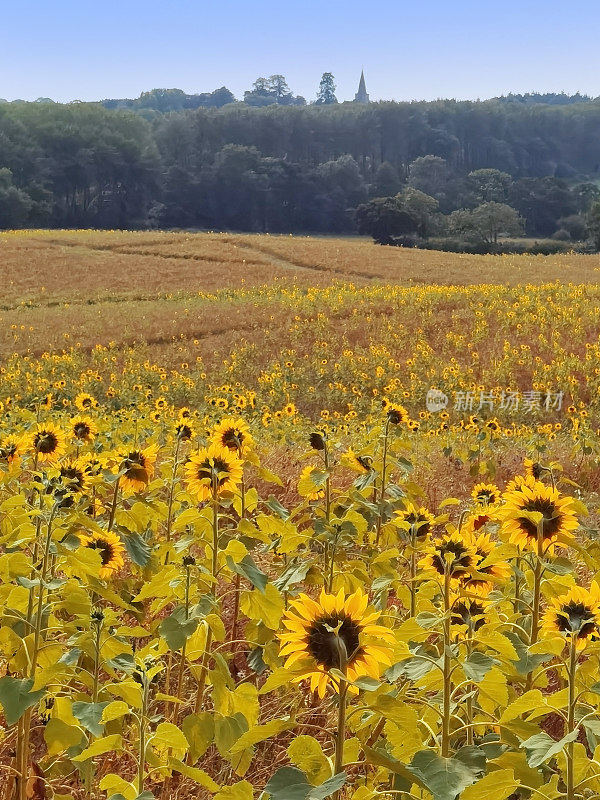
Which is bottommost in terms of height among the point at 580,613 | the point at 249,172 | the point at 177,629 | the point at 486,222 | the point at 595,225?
the point at 177,629

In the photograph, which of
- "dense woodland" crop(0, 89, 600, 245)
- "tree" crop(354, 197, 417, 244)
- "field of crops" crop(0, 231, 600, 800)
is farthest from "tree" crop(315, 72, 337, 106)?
"field of crops" crop(0, 231, 600, 800)

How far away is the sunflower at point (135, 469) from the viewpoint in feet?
8.04

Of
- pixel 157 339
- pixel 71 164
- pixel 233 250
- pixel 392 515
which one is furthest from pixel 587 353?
pixel 71 164

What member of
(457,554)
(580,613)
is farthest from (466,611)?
(580,613)

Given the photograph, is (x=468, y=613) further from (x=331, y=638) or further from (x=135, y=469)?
(x=135, y=469)

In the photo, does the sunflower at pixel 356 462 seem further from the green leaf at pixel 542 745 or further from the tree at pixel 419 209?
the tree at pixel 419 209

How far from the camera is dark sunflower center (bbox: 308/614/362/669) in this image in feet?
3.46

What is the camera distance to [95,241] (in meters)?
43.2

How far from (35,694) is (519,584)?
4.90 ft

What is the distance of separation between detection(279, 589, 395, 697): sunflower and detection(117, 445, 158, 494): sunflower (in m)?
1.41

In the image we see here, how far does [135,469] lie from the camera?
248 centimetres

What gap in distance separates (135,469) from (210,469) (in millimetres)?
359

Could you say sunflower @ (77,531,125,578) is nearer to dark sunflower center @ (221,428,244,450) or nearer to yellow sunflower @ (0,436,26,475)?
dark sunflower center @ (221,428,244,450)

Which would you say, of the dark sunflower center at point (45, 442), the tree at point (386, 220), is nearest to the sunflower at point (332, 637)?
the dark sunflower center at point (45, 442)
